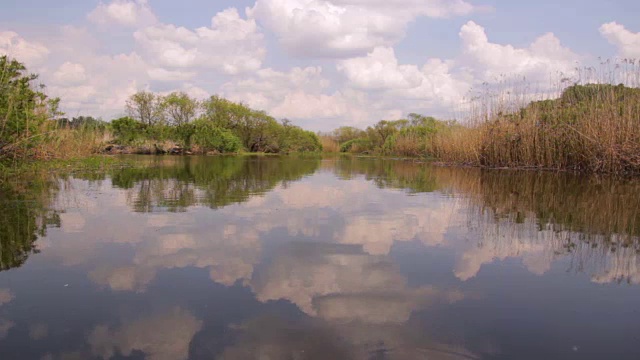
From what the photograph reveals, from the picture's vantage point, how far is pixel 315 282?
3.70m

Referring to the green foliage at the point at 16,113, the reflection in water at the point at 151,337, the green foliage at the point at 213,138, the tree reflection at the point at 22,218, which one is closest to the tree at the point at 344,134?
the green foliage at the point at 213,138

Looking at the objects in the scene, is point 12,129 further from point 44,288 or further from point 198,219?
point 44,288

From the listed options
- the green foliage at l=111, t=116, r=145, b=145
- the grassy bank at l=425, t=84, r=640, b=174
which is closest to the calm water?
the grassy bank at l=425, t=84, r=640, b=174

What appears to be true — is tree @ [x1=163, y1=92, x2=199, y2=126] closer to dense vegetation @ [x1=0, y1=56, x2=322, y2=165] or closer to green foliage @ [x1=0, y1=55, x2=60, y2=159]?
dense vegetation @ [x1=0, y1=56, x2=322, y2=165]

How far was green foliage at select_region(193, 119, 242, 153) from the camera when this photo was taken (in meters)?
37.4

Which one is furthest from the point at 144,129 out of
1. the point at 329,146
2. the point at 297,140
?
the point at 329,146

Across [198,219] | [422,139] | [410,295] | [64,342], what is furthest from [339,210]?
[422,139]

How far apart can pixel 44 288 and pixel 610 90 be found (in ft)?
52.0

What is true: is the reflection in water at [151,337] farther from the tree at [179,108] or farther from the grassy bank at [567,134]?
the tree at [179,108]

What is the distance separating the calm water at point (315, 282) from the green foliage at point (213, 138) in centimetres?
3072

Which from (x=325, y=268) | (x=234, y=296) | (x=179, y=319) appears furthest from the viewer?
(x=325, y=268)

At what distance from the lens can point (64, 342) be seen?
2.60 metres

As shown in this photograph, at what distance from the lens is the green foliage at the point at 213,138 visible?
37438 mm

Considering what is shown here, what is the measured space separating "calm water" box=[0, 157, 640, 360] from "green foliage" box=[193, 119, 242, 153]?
101ft
